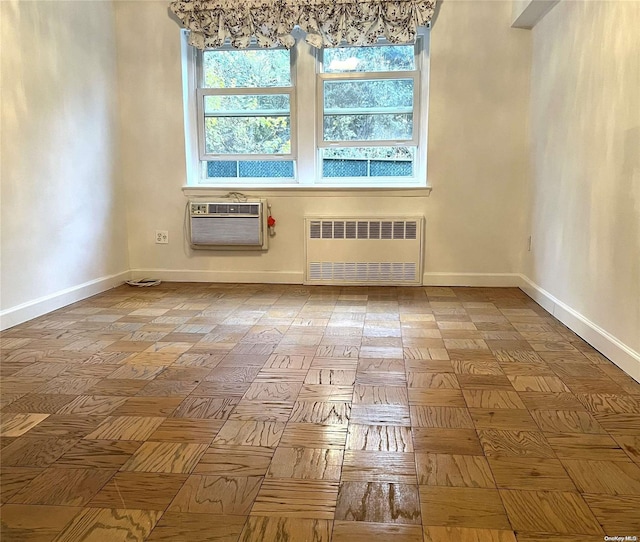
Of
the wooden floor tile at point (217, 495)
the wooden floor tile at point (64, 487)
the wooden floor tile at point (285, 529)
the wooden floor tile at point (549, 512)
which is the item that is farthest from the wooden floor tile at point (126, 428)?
the wooden floor tile at point (549, 512)

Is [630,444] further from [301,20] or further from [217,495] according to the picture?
[301,20]

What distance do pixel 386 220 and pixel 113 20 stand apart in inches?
104

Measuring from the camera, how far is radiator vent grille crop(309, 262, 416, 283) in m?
4.11

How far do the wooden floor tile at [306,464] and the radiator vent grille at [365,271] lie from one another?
265 centimetres

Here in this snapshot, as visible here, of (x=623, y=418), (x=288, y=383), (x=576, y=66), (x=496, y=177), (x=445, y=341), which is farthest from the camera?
(x=496, y=177)

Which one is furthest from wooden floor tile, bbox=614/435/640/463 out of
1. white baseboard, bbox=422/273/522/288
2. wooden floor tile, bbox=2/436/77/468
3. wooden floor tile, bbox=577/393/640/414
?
white baseboard, bbox=422/273/522/288

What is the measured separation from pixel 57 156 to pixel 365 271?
231 cm

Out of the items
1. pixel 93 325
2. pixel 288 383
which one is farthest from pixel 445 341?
pixel 93 325

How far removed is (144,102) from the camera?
4203 mm

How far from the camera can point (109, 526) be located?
47.3 inches

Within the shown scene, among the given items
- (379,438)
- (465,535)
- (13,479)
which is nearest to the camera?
(465,535)

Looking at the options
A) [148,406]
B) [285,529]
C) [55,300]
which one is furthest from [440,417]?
[55,300]

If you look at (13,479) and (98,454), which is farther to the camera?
(98,454)

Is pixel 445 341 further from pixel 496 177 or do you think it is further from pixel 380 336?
pixel 496 177
